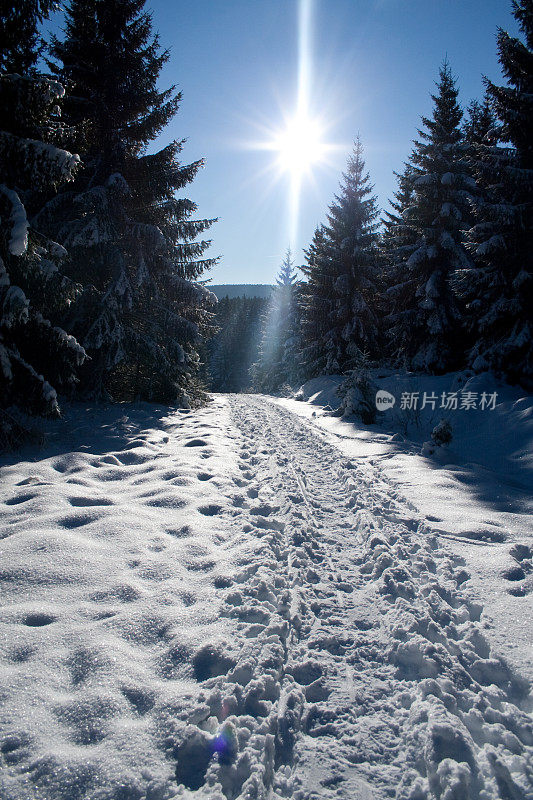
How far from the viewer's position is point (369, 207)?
1902 centimetres

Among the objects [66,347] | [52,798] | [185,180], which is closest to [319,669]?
[52,798]

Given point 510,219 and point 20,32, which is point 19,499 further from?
point 510,219

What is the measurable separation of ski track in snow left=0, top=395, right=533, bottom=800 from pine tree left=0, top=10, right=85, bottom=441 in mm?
2003

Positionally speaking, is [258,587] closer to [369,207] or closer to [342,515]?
[342,515]

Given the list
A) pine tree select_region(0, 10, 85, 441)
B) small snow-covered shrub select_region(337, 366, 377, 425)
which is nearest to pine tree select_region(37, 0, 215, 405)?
pine tree select_region(0, 10, 85, 441)

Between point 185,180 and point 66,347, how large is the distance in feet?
22.2

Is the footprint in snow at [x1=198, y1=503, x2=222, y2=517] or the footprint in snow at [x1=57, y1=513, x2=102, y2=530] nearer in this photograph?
the footprint in snow at [x1=57, y1=513, x2=102, y2=530]

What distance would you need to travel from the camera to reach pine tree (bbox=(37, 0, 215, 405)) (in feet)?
30.1

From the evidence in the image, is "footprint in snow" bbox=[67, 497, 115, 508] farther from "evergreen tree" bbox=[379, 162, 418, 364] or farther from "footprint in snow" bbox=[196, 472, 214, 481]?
"evergreen tree" bbox=[379, 162, 418, 364]

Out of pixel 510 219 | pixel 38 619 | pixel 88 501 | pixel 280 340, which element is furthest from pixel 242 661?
pixel 280 340

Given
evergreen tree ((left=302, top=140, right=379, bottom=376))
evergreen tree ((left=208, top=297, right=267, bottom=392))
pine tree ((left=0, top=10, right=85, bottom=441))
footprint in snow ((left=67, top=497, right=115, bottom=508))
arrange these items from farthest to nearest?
evergreen tree ((left=208, top=297, right=267, bottom=392)) < evergreen tree ((left=302, top=140, right=379, bottom=376)) < pine tree ((left=0, top=10, right=85, bottom=441)) < footprint in snow ((left=67, top=497, right=115, bottom=508))

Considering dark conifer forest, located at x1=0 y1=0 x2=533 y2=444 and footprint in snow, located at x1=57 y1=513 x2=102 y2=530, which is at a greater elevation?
dark conifer forest, located at x1=0 y1=0 x2=533 y2=444

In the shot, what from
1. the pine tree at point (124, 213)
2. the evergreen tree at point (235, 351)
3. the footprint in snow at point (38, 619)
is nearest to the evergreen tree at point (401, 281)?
the pine tree at point (124, 213)

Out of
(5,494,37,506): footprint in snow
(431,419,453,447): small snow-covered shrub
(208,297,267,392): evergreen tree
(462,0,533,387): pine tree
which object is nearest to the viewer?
(5,494,37,506): footprint in snow
